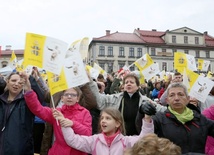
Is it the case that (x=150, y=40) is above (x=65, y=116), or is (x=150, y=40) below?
above

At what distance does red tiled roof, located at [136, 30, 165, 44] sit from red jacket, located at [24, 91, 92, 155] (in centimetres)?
4946

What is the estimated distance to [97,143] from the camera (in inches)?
115

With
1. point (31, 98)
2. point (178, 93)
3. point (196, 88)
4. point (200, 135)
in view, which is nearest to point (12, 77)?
point (31, 98)

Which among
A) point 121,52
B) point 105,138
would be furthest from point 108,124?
point 121,52

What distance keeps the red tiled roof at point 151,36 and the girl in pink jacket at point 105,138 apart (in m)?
49.7

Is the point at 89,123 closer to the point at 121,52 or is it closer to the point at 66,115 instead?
the point at 66,115

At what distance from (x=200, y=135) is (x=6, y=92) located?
223 centimetres

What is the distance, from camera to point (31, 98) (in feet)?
10.3

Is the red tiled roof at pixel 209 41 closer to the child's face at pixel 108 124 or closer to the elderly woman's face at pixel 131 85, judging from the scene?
the elderly woman's face at pixel 131 85

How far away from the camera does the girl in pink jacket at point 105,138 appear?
288 centimetres

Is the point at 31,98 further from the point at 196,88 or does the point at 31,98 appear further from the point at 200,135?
the point at 196,88

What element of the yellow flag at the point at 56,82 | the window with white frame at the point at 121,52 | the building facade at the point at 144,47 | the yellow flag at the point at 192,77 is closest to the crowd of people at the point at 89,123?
the yellow flag at the point at 56,82

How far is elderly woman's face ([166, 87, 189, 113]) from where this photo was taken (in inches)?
118

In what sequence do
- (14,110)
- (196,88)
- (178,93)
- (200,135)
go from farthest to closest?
1. (196,88)
2. (14,110)
3. (178,93)
4. (200,135)
